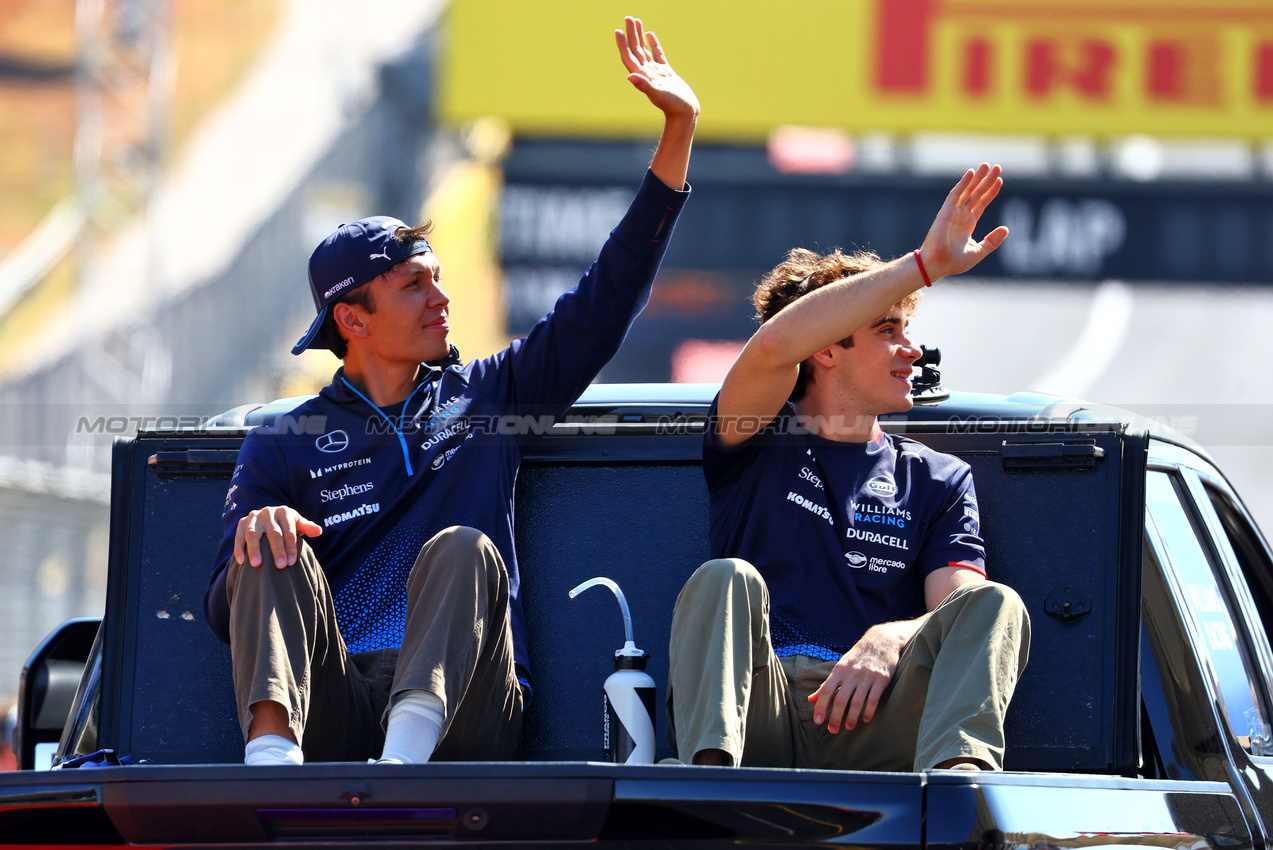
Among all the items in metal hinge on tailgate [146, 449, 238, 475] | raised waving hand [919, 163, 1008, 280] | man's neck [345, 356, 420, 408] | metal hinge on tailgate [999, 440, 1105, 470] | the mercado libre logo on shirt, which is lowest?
the mercado libre logo on shirt

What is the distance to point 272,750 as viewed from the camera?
313 cm

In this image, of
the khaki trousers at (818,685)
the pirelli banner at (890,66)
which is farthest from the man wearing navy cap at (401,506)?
the pirelli banner at (890,66)

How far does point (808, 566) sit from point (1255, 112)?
18.9m

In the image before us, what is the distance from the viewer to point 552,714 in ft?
12.2

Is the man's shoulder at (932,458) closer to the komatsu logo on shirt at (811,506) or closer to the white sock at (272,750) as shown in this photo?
the komatsu logo on shirt at (811,506)

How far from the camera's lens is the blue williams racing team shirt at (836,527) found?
3.57 meters

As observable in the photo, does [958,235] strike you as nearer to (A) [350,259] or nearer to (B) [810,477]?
(B) [810,477]

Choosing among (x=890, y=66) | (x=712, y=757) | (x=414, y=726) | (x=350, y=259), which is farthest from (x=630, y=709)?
(x=890, y=66)

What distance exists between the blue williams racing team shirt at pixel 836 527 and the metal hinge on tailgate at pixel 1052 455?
101 millimetres

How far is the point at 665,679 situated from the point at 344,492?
866mm

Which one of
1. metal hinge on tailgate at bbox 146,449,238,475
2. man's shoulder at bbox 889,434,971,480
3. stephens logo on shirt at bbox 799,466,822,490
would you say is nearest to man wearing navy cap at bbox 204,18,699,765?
metal hinge on tailgate at bbox 146,449,238,475

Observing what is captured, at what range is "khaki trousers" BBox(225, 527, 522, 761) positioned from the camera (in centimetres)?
322

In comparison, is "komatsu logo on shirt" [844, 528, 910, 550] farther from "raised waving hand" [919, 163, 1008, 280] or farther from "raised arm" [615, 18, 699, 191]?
"raised arm" [615, 18, 699, 191]

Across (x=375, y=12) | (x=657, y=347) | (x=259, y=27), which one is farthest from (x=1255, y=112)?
(x=259, y=27)
